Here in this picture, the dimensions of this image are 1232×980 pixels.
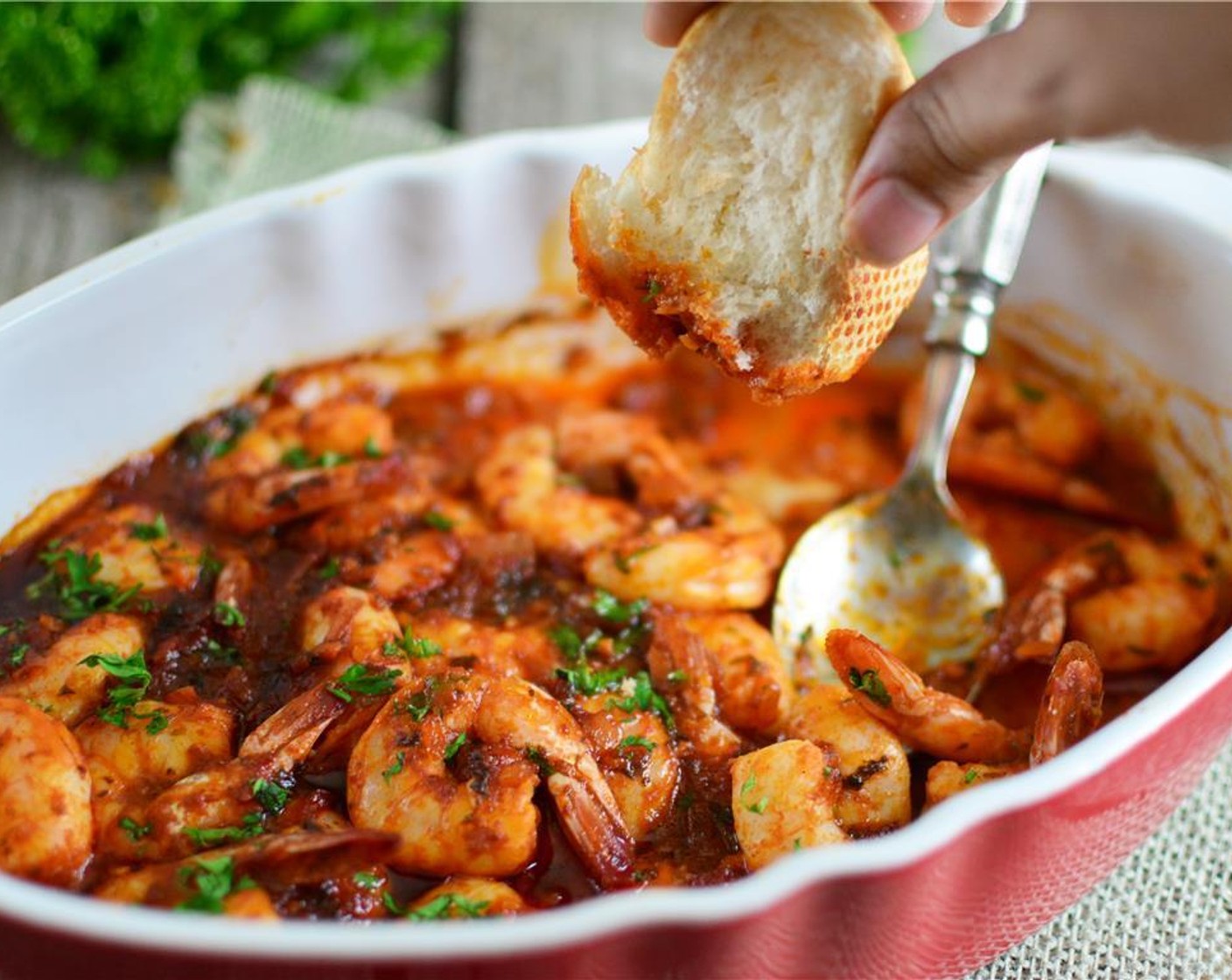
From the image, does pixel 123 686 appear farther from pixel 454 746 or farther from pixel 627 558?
pixel 627 558

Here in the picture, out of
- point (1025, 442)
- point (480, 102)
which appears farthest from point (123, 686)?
point (480, 102)

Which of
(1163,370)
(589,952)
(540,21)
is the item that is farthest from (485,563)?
(540,21)

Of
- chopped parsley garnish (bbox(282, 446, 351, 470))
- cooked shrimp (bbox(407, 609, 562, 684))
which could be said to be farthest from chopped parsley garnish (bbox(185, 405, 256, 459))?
cooked shrimp (bbox(407, 609, 562, 684))

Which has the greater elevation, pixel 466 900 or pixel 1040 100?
pixel 1040 100

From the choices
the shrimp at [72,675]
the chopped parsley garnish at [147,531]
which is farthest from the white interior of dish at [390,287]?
the shrimp at [72,675]

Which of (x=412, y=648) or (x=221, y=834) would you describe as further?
(x=412, y=648)

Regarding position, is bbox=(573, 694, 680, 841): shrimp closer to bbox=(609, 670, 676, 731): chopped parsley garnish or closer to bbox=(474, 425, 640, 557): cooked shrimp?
bbox=(609, 670, 676, 731): chopped parsley garnish

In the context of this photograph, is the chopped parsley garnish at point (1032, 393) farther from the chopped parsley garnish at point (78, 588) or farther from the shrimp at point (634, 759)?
the chopped parsley garnish at point (78, 588)

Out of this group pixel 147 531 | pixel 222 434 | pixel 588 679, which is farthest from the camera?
pixel 222 434
